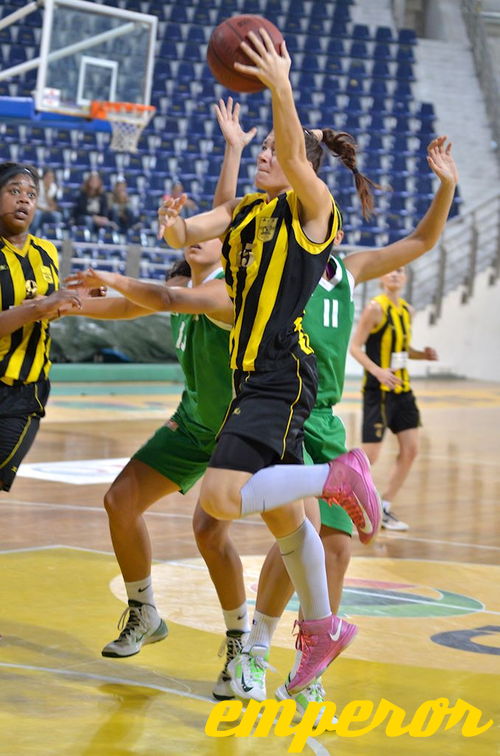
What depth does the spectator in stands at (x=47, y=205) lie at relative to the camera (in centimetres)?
1833

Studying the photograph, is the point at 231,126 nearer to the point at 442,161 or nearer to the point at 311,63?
the point at 442,161

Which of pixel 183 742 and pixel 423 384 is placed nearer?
pixel 183 742

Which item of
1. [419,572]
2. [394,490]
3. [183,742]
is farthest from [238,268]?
[394,490]

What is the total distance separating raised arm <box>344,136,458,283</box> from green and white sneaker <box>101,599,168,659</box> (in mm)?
1480

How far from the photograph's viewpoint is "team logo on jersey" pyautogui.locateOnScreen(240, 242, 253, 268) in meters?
3.84

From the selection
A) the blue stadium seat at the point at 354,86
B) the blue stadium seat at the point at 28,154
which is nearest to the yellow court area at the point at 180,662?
the blue stadium seat at the point at 28,154

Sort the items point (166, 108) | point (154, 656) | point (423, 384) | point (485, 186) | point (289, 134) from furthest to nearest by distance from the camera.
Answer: point (485, 186)
point (166, 108)
point (423, 384)
point (154, 656)
point (289, 134)

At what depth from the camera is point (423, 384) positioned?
21516mm

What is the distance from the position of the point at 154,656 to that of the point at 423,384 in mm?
17248

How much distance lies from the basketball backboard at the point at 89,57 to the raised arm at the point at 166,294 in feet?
38.5

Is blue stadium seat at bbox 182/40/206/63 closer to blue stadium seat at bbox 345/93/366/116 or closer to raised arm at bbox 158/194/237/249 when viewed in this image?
blue stadium seat at bbox 345/93/366/116

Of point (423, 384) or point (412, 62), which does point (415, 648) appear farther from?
point (412, 62)

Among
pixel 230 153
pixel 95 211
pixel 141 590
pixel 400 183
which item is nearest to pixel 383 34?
pixel 400 183

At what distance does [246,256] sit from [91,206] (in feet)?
51.4
